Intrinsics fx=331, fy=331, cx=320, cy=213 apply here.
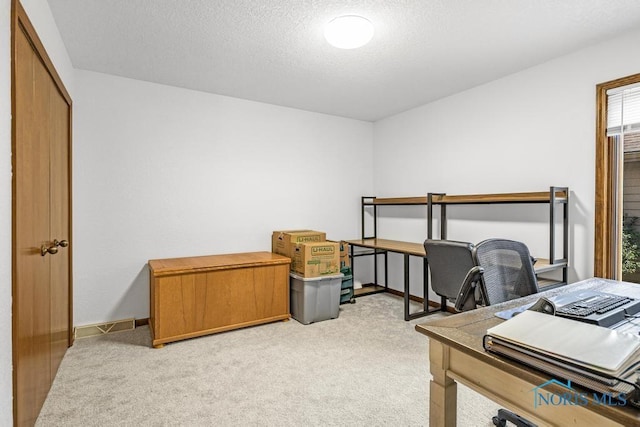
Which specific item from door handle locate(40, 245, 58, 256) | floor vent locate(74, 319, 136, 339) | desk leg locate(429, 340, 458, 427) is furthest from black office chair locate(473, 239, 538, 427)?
floor vent locate(74, 319, 136, 339)

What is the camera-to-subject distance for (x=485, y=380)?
95cm

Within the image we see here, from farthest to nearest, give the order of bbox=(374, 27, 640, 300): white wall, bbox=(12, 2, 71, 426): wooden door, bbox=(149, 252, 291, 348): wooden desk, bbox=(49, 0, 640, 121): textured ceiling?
1. bbox=(149, 252, 291, 348): wooden desk
2. bbox=(374, 27, 640, 300): white wall
3. bbox=(49, 0, 640, 121): textured ceiling
4. bbox=(12, 2, 71, 426): wooden door

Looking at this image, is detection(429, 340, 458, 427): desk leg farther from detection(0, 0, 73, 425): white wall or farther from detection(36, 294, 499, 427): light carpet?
detection(0, 0, 73, 425): white wall

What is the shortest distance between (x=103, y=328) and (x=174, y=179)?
5.01 ft

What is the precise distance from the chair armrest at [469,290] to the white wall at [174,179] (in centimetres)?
255

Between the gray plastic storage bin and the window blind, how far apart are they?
2.58m

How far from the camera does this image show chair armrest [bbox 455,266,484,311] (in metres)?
1.61

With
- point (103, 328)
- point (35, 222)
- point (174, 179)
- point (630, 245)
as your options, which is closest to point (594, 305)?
point (630, 245)

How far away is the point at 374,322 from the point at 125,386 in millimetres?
2150

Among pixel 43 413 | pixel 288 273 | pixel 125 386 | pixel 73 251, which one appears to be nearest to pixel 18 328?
pixel 43 413

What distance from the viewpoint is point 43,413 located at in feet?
6.13

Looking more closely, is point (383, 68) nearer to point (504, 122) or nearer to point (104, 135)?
point (504, 122)
